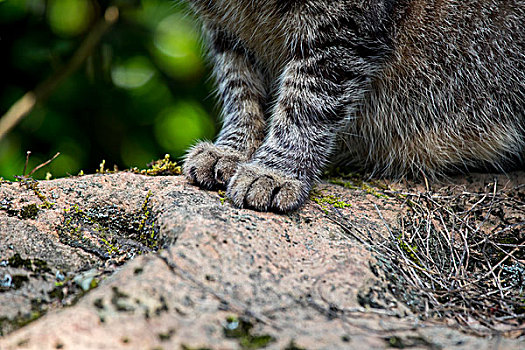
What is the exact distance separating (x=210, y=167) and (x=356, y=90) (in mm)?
741

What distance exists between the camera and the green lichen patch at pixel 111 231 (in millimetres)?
1691

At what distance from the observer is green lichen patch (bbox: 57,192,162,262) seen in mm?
1691

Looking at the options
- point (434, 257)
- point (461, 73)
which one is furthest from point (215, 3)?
point (434, 257)

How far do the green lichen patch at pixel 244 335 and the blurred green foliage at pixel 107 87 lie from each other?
197cm

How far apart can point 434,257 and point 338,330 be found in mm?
790

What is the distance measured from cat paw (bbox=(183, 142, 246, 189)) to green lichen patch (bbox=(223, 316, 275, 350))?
3.10 feet

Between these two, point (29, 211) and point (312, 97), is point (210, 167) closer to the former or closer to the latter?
point (312, 97)

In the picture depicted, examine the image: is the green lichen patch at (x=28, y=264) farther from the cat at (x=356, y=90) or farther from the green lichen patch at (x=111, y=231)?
the cat at (x=356, y=90)

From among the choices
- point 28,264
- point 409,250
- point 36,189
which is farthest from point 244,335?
point 36,189

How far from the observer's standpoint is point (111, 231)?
1.82 meters

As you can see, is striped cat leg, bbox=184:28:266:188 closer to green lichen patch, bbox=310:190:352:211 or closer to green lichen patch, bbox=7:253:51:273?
green lichen patch, bbox=310:190:352:211

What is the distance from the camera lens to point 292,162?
2.18 meters

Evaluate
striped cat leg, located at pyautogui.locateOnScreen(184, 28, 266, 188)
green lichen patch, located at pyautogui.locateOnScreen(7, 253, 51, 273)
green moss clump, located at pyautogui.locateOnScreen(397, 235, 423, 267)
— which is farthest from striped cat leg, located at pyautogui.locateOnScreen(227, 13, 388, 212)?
green lichen patch, located at pyautogui.locateOnScreen(7, 253, 51, 273)

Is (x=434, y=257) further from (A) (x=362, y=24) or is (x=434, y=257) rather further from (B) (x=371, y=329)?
Answer: (A) (x=362, y=24)
